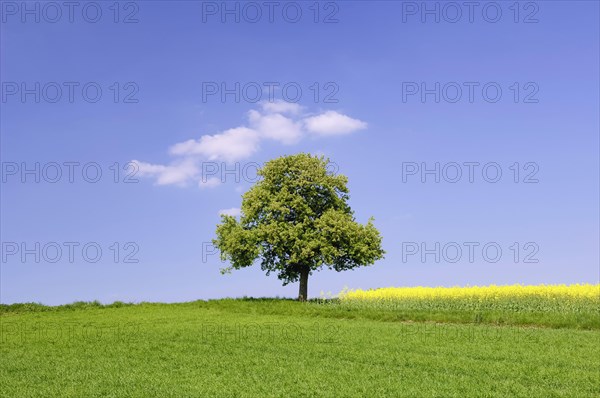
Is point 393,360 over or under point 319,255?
under

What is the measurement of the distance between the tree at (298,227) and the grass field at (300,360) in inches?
731

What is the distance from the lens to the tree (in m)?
51.9

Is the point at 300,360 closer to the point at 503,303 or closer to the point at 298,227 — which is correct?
the point at 503,303

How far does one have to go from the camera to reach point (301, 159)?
184 feet

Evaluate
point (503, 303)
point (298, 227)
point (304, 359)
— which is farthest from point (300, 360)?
point (298, 227)

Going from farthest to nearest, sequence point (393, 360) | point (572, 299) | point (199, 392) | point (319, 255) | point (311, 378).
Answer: point (319, 255) → point (572, 299) → point (393, 360) → point (311, 378) → point (199, 392)

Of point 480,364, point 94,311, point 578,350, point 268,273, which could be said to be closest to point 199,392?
point 480,364

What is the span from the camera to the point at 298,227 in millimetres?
52312

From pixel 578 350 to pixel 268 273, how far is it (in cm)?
3622

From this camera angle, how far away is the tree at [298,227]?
51938mm

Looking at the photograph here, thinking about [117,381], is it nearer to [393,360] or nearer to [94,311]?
[393,360]

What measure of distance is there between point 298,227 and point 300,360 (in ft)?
108

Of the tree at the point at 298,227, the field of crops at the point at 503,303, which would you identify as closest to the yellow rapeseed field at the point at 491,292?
the field of crops at the point at 503,303

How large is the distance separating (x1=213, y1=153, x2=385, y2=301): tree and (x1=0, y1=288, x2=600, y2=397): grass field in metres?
18.6
